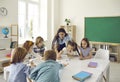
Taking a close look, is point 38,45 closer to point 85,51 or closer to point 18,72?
point 85,51

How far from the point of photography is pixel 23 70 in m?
1.88

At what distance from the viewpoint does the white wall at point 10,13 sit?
14.9 feet

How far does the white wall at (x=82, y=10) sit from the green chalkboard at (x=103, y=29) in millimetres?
237

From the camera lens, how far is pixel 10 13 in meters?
4.79

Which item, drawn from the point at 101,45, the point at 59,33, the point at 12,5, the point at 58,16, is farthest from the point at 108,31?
the point at 12,5

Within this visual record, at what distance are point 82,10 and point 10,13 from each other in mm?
3111

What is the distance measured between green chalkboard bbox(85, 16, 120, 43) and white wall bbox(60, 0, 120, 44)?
0.78ft

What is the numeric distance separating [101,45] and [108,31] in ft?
2.06

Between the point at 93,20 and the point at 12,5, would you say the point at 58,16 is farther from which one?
the point at 12,5

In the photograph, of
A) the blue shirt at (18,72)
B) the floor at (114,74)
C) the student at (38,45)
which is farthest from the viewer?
the floor at (114,74)

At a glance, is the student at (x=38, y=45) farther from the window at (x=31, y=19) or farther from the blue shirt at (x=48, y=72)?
the window at (x=31, y=19)

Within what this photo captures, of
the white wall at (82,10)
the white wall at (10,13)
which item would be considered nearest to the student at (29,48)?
the white wall at (10,13)

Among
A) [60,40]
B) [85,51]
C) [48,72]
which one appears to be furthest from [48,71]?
[60,40]

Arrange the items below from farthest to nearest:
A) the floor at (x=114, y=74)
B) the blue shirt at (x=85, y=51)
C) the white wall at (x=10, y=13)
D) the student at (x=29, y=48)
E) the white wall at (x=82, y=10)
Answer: the white wall at (x=82, y=10) < the white wall at (x=10, y=13) < the floor at (x=114, y=74) < the blue shirt at (x=85, y=51) < the student at (x=29, y=48)
